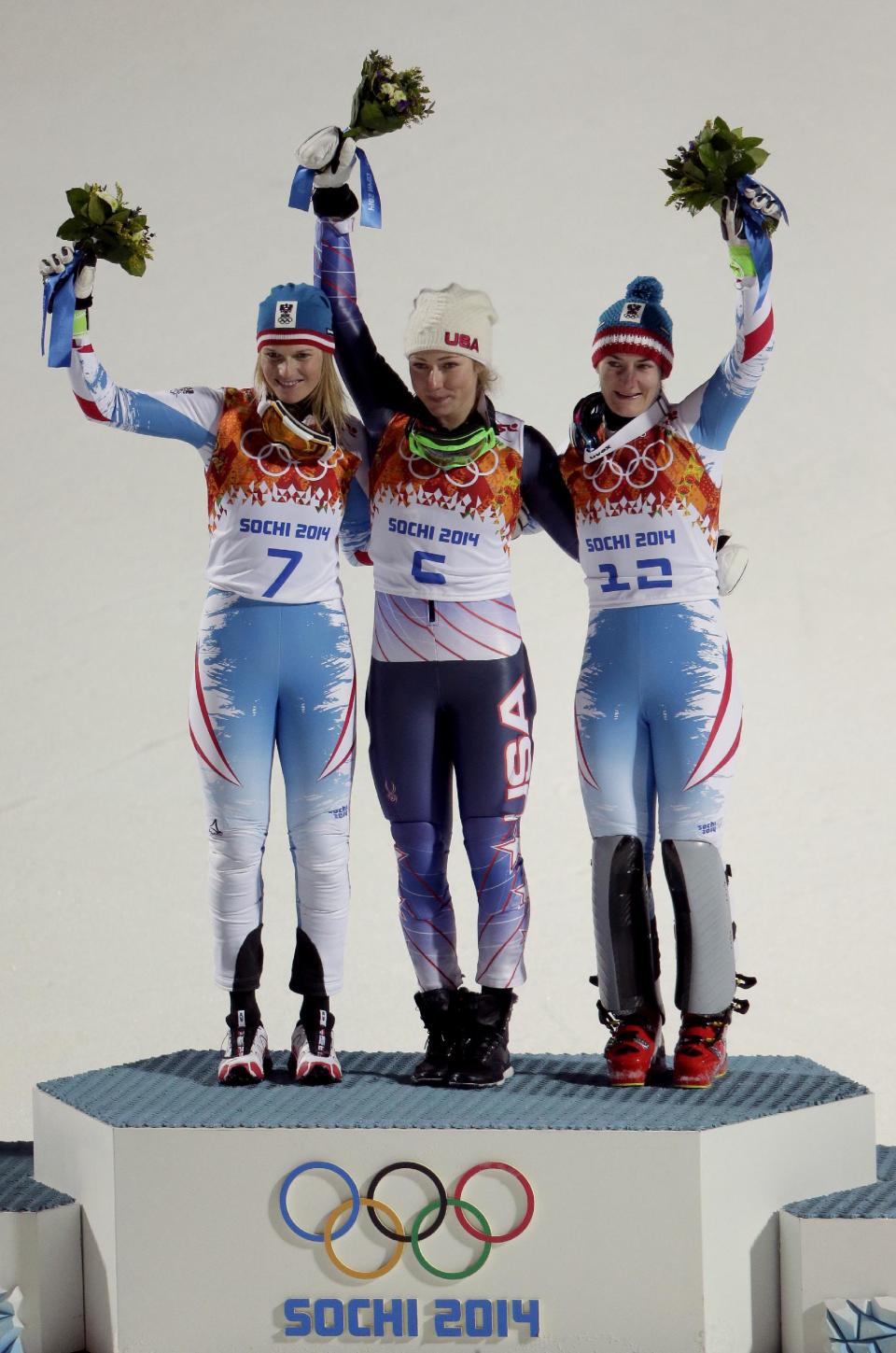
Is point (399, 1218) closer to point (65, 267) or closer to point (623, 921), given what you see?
point (623, 921)

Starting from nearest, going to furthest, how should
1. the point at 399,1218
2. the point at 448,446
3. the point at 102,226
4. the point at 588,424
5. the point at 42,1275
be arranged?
the point at 399,1218 → the point at 42,1275 → the point at 102,226 → the point at 448,446 → the point at 588,424

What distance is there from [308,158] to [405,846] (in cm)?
158

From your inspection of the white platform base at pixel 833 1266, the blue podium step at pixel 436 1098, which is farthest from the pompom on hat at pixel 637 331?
the white platform base at pixel 833 1266

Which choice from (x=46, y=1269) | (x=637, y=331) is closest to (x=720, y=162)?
(x=637, y=331)

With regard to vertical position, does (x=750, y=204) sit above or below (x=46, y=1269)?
above

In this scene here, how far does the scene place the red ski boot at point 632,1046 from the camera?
→ 13.3ft

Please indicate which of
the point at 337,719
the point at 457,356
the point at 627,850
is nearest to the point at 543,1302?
the point at 627,850

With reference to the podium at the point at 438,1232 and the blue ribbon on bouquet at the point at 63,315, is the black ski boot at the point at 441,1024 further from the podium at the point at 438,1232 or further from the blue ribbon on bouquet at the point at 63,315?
the blue ribbon on bouquet at the point at 63,315

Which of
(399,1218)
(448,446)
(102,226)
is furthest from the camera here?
(448,446)

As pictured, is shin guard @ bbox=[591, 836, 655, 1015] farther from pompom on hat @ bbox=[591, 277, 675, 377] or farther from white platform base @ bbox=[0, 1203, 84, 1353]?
white platform base @ bbox=[0, 1203, 84, 1353]

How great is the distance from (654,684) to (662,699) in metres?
0.04

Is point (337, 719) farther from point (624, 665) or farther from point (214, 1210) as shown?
point (214, 1210)

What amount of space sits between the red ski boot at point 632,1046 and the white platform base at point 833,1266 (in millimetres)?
508

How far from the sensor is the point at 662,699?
397 cm
